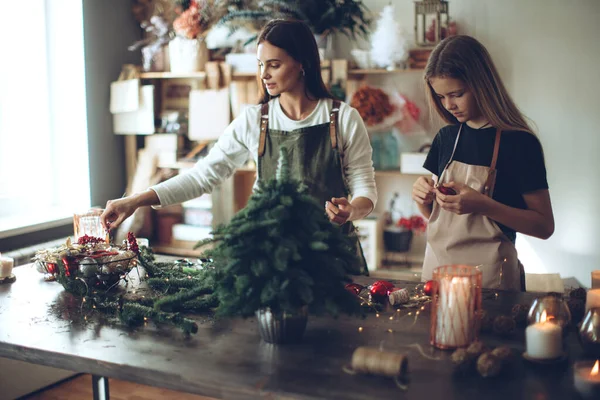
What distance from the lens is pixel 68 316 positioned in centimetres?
177

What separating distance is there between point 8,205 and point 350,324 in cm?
276

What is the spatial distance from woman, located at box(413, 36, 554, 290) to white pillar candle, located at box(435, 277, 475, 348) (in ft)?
1.52

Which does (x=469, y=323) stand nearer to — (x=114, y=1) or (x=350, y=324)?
(x=350, y=324)

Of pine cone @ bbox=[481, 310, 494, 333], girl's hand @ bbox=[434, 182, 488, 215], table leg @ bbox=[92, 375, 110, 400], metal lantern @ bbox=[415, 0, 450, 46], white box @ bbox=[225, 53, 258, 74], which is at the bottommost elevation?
table leg @ bbox=[92, 375, 110, 400]

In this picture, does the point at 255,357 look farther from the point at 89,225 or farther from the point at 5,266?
the point at 5,266

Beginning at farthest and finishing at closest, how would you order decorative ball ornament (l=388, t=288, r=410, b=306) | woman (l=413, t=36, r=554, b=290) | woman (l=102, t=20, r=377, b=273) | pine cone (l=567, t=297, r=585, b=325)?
woman (l=102, t=20, r=377, b=273)
woman (l=413, t=36, r=554, b=290)
decorative ball ornament (l=388, t=288, r=410, b=306)
pine cone (l=567, t=297, r=585, b=325)

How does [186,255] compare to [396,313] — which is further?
[186,255]

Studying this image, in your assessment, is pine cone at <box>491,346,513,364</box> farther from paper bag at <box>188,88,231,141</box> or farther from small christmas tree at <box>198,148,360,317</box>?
paper bag at <box>188,88,231,141</box>

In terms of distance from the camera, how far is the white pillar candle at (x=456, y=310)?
4.79ft

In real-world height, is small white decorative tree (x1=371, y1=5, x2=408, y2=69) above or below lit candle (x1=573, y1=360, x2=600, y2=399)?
above

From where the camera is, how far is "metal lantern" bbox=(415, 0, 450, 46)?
12.1 ft

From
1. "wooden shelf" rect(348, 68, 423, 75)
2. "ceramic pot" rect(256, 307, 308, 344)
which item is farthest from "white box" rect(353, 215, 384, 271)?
"ceramic pot" rect(256, 307, 308, 344)

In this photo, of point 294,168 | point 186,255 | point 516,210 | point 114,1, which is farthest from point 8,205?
point 516,210

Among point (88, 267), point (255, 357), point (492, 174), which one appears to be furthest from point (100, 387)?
point (492, 174)
